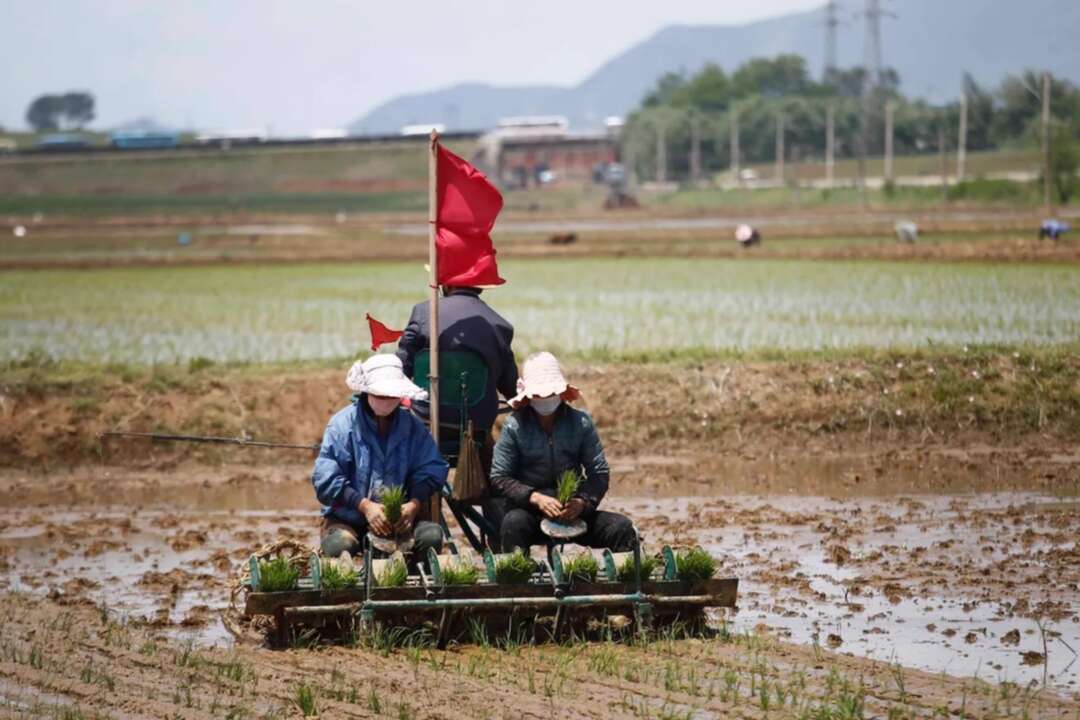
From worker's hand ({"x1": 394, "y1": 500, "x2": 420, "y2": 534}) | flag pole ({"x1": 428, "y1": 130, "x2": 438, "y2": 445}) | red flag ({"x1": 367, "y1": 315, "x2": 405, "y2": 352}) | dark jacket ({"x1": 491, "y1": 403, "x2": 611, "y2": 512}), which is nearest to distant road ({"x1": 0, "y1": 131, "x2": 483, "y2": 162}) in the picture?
red flag ({"x1": 367, "y1": 315, "x2": 405, "y2": 352})

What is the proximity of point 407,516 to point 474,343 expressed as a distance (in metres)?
1.12

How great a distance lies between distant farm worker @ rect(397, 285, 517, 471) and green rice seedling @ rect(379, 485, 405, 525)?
85cm

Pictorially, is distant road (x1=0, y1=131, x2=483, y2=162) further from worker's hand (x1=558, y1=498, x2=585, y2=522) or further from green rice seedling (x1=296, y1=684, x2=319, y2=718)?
green rice seedling (x1=296, y1=684, x2=319, y2=718)

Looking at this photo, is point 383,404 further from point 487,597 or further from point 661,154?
point 661,154

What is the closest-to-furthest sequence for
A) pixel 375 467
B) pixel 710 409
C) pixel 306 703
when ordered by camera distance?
pixel 306 703, pixel 375 467, pixel 710 409

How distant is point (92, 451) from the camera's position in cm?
1606

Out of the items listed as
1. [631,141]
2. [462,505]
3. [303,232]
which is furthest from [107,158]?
[462,505]

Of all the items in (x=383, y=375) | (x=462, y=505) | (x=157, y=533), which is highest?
(x=383, y=375)

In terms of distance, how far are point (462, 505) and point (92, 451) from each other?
7.43 meters

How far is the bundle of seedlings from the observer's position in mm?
8547

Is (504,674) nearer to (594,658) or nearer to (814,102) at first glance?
(594,658)

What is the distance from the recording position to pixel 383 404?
8.91 meters

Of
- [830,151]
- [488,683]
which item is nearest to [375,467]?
[488,683]

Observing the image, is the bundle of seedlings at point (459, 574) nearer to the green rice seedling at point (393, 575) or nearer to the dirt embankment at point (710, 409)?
the green rice seedling at point (393, 575)
